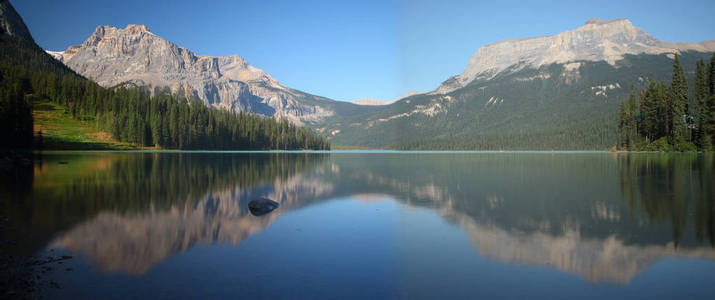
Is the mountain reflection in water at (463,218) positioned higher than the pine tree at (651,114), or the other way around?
the pine tree at (651,114)

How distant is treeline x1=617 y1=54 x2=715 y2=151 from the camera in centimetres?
7238

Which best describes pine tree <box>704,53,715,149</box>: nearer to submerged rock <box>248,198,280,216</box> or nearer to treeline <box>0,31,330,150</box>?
submerged rock <box>248,198,280,216</box>

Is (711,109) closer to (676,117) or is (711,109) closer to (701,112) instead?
(701,112)

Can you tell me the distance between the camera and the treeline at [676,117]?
72.4m

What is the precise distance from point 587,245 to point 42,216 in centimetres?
1568

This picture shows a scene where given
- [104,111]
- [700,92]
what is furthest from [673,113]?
[104,111]

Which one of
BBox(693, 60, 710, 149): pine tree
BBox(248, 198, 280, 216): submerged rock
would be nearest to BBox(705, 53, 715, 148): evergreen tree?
BBox(693, 60, 710, 149): pine tree

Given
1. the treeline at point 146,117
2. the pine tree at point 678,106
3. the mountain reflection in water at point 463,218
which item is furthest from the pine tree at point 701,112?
the treeline at point 146,117

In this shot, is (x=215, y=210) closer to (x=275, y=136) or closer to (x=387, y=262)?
(x=387, y=262)

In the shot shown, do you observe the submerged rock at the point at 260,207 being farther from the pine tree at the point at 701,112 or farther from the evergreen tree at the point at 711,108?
the pine tree at the point at 701,112

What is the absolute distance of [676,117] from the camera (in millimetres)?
77125

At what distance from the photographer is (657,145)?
269ft

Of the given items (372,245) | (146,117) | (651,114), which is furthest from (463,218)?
(146,117)

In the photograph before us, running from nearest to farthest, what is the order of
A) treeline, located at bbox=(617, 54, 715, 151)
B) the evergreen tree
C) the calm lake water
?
the calm lake water
the evergreen tree
treeline, located at bbox=(617, 54, 715, 151)
